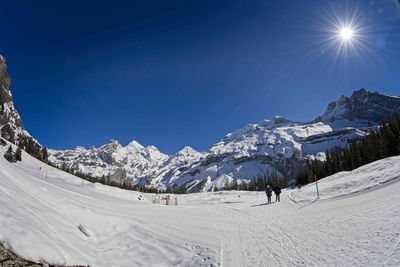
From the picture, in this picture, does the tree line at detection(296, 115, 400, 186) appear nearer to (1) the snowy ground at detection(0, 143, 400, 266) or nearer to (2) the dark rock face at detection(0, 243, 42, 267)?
(1) the snowy ground at detection(0, 143, 400, 266)

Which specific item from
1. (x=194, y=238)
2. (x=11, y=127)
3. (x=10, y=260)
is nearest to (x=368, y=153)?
(x=194, y=238)

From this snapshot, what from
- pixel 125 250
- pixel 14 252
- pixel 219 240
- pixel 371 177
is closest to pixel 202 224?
pixel 219 240

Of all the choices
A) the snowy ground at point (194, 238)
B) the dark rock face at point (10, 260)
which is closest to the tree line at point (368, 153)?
the snowy ground at point (194, 238)

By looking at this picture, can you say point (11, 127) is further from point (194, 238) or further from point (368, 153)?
point (194, 238)

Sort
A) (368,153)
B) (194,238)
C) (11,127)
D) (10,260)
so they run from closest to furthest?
(10,260)
(194,238)
(368,153)
(11,127)

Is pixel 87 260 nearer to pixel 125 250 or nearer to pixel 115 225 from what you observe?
pixel 125 250

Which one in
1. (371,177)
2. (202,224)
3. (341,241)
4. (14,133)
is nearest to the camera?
(341,241)

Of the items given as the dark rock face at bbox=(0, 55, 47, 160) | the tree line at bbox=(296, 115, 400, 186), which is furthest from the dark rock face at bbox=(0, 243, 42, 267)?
the dark rock face at bbox=(0, 55, 47, 160)

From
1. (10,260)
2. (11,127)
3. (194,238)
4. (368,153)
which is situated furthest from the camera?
(11,127)

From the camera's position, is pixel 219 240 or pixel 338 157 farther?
pixel 338 157

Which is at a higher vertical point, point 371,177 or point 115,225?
point 371,177

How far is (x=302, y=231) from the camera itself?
45.8 ft

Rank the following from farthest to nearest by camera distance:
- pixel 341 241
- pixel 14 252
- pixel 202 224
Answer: pixel 202 224
pixel 341 241
pixel 14 252

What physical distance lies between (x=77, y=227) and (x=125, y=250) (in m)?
2.38
